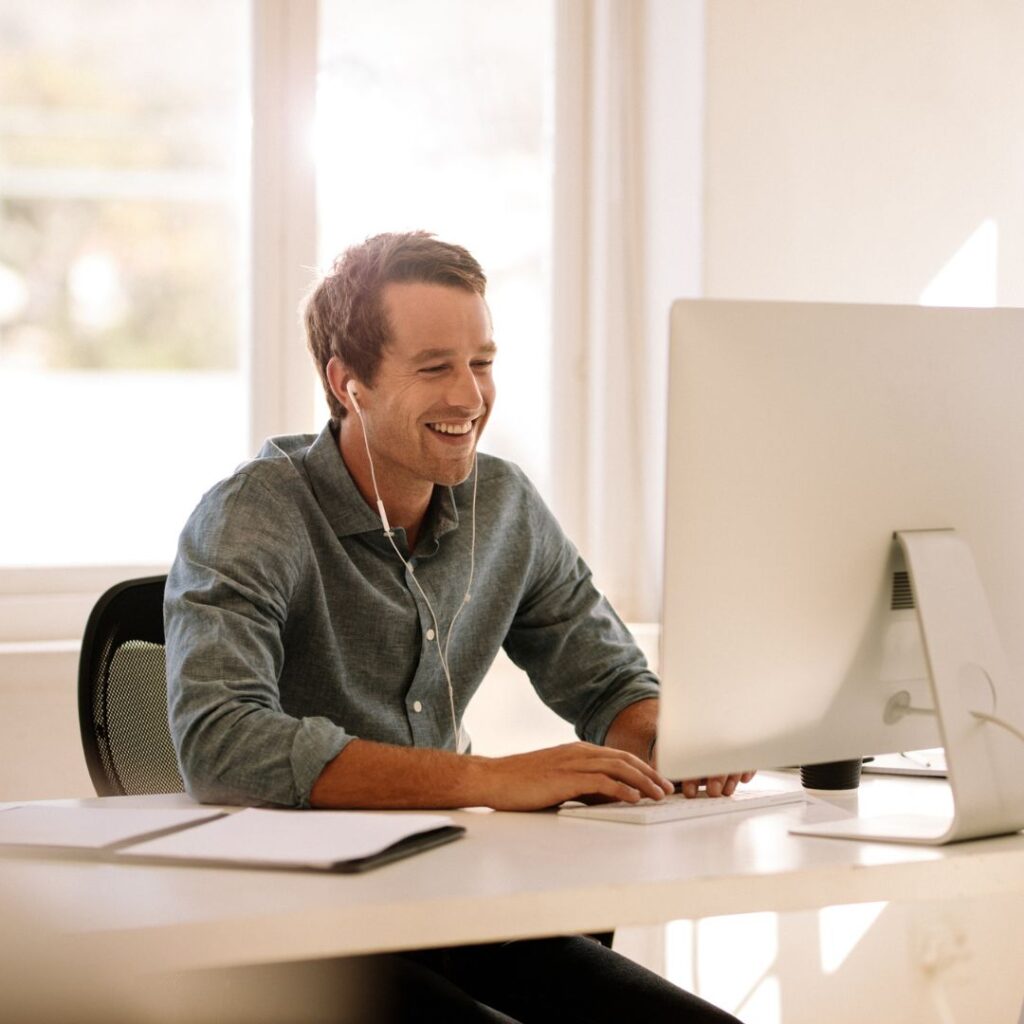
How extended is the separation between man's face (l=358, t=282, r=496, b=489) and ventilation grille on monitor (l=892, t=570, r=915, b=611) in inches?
26.8

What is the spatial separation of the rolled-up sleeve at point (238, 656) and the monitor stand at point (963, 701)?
495 millimetres

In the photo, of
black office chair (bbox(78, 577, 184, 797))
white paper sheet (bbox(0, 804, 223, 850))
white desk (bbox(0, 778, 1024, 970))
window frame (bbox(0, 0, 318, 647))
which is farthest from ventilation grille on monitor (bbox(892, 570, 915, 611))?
window frame (bbox(0, 0, 318, 647))

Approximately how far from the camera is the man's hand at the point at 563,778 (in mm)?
1364

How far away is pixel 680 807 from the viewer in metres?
1.38

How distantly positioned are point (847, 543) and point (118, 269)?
5.94 feet

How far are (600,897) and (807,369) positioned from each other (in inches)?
18.7

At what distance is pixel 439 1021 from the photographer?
1.22 metres

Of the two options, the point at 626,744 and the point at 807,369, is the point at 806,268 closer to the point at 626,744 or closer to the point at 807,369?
the point at 626,744

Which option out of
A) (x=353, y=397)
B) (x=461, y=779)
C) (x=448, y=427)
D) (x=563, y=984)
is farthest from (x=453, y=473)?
(x=563, y=984)

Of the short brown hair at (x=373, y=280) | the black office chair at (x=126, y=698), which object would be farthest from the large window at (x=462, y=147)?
the black office chair at (x=126, y=698)

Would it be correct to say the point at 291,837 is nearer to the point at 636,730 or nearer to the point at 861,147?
the point at 636,730

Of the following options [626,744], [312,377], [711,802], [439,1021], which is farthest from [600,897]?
[312,377]

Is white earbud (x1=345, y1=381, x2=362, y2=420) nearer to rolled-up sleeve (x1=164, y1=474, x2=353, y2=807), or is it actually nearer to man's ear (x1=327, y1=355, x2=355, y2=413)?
man's ear (x1=327, y1=355, x2=355, y2=413)

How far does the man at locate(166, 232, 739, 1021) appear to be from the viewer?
1373mm
